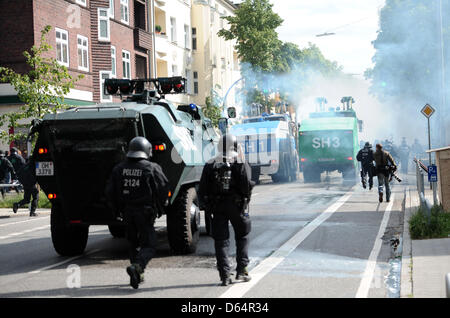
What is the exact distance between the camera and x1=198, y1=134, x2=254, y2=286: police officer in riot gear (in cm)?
764

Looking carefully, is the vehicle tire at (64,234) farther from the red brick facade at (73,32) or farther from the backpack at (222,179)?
the red brick facade at (73,32)

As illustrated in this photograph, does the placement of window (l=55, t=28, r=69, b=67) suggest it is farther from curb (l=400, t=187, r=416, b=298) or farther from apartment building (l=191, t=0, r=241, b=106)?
apartment building (l=191, t=0, r=241, b=106)

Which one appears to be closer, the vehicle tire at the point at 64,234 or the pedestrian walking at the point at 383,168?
the vehicle tire at the point at 64,234

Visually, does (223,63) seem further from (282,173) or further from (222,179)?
(222,179)

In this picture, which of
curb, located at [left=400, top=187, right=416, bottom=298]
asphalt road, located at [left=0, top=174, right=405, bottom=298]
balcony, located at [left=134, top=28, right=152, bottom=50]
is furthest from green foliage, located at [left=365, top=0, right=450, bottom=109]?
curb, located at [left=400, top=187, right=416, bottom=298]

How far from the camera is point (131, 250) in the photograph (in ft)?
25.8

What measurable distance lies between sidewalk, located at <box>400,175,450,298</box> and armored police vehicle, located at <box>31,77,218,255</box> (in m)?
3.16

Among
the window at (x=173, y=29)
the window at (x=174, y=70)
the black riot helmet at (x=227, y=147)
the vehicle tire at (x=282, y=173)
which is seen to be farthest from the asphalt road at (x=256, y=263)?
the window at (x=173, y=29)

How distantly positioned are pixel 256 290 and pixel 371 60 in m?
45.3

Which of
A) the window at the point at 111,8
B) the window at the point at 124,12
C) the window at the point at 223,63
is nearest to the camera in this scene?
the window at the point at 111,8

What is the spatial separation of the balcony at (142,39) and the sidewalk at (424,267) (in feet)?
97.1

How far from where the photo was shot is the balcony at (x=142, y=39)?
127ft

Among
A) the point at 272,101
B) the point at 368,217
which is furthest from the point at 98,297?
the point at 272,101
